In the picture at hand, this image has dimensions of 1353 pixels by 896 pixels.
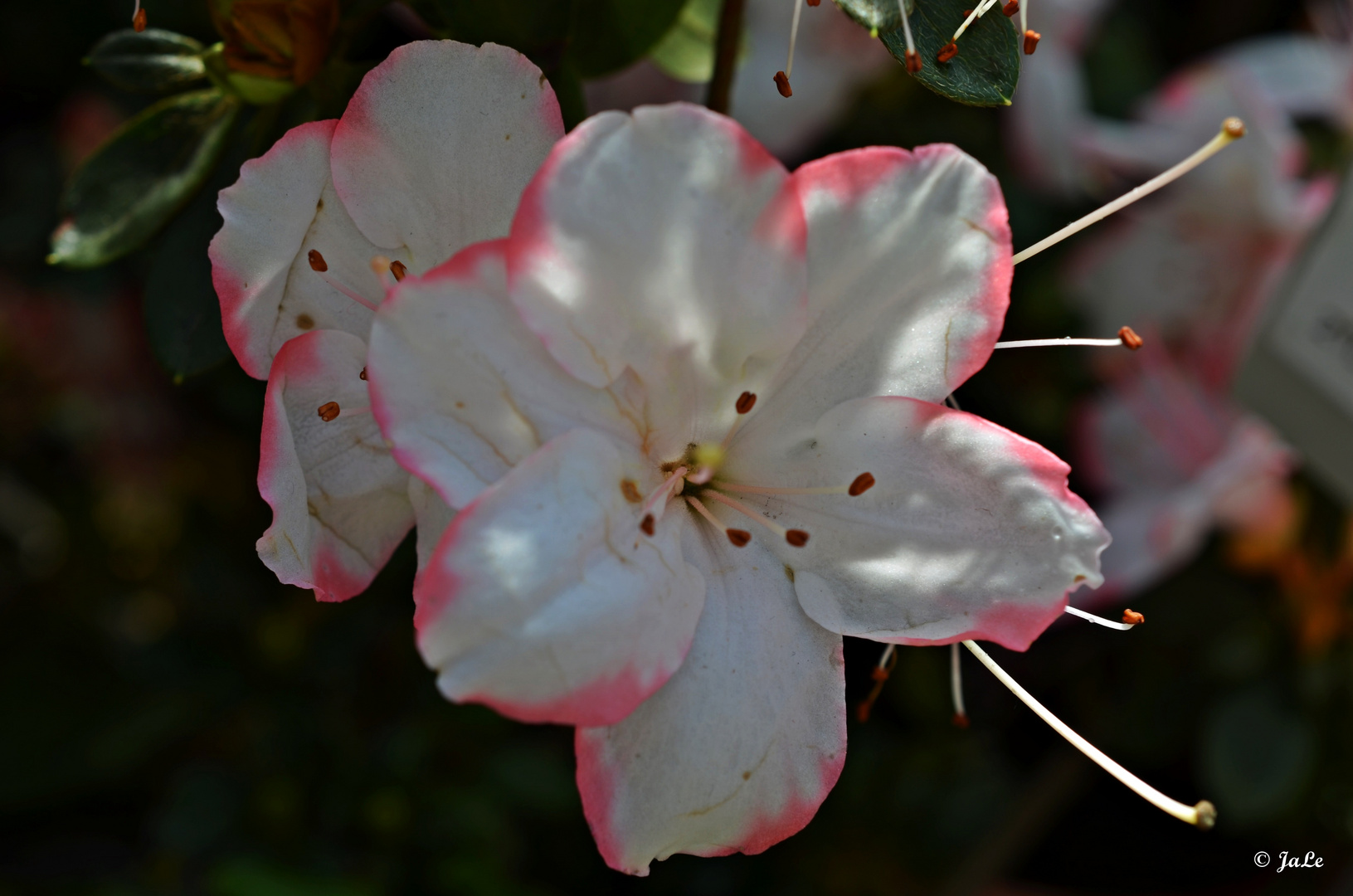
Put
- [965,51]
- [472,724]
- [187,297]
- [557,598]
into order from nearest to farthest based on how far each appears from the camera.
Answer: [557,598], [965,51], [187,297], [472,724]

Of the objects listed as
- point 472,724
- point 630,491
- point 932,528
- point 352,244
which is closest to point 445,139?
point 352,244

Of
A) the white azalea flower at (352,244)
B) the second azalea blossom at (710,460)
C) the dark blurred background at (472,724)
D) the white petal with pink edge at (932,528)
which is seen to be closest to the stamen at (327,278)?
the white azalea flower at (352,244)

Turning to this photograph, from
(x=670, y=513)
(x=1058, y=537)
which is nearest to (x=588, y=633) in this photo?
(x=670, y=513)

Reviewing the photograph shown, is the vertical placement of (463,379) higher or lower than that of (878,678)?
higher

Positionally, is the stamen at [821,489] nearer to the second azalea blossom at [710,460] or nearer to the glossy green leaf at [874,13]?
the second azalea blossom at [710,460]

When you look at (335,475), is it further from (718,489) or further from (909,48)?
(909,48)

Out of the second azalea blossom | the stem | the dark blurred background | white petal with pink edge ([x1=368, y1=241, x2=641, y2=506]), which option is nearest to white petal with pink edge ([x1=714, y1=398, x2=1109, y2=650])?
the second azalea blossom
